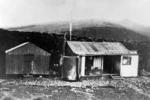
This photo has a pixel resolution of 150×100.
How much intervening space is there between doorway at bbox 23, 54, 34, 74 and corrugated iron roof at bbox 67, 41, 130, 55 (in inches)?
149

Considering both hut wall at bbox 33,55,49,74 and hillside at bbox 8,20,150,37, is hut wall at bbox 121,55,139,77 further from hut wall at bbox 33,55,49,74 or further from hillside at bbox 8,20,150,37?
hillside at bbox 8,20,150,37

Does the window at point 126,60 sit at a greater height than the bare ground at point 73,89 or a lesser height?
greater

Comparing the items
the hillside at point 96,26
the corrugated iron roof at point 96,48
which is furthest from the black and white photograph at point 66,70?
the hillside at point 96,26

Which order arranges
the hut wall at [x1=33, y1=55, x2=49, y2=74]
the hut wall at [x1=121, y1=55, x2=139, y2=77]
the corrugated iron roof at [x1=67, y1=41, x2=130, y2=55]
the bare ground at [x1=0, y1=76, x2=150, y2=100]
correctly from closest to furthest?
the bare ground at [x1=0, y1=76, x2=150, y2=100] < the hut wall at [x1=33, y1=55, x2=49, y2=74] < the corrugated iron roof at [x1=67, y1=41, x2=130, y2=55] < the hut wall at [x1=121, y1=55, x2=139, y2=77]

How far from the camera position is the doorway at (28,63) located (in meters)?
18.7

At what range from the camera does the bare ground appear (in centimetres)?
1397

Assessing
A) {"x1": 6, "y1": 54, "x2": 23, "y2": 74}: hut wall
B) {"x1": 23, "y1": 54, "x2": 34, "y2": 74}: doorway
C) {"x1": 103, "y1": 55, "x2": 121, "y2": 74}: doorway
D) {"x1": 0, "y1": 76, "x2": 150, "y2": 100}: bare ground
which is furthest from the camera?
{"x1": 103, "y1": 55, "x2": 121, "y2": 74}: doorway

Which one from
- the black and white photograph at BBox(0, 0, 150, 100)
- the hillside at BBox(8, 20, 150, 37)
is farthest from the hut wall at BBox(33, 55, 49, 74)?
the hillside at BBox(8, 20, 150, 37)

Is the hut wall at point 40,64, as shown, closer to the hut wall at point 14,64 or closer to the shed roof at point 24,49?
the shed roof at point 24,49

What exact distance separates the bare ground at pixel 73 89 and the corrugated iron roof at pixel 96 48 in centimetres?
256

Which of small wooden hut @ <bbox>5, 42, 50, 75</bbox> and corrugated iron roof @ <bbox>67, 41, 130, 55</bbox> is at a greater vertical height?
corrugated iron roof @ <bbox>67, 41, 130, 55</bbox>

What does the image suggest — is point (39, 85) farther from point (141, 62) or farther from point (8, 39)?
point (141, 62)

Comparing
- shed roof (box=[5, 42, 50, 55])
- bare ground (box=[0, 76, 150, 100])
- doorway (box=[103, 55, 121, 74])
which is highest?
shed roof (box=[5, 42, 50, 55])

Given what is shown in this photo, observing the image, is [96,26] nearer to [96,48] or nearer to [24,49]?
[96,48]
